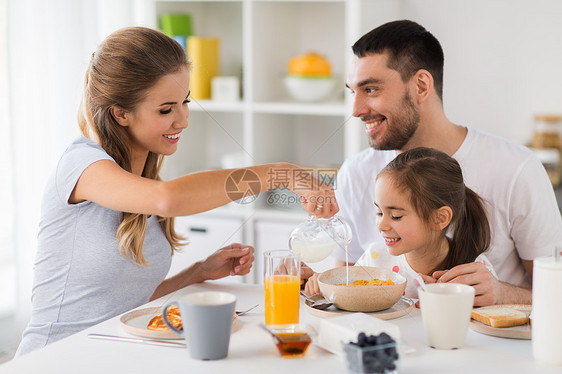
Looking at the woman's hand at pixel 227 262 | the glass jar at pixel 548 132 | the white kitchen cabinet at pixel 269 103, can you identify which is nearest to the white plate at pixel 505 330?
the woman's hand at pixel 227 262

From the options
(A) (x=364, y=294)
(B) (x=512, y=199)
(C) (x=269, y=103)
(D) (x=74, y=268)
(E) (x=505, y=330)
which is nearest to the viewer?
(E) (x=505, y=330)

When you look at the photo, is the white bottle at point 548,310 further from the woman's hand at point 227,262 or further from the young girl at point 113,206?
the woman's hand at point 227,262

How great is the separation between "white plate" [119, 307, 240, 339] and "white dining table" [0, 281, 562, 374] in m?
0.02

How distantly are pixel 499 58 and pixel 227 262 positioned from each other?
184 centimetres

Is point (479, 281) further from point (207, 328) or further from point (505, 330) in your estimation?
point (207, 328)

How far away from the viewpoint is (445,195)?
160 centimetres

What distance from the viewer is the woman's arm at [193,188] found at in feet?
4.31

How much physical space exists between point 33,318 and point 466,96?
210 centimetres

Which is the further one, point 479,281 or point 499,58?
point 499,58

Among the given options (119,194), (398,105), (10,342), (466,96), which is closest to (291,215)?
(466,96)

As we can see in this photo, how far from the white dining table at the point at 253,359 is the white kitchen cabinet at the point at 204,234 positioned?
178cm

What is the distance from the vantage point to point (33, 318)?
5.14 ft

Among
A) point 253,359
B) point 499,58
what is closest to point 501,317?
point 253,359

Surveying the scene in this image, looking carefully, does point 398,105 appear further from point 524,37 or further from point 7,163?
point 7,163
